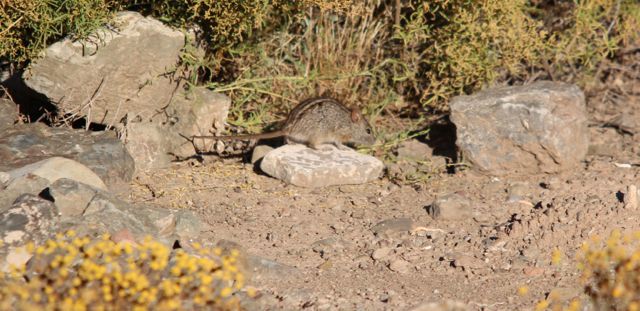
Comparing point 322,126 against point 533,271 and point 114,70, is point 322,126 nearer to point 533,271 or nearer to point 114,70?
point 114,70

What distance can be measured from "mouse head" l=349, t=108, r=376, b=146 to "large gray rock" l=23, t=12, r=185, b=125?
55.5 inches

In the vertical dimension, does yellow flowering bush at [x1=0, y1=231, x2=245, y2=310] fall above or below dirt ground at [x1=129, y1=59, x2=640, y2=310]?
above

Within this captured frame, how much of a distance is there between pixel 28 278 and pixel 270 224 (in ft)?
6.03

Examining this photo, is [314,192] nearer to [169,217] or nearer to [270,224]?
[270,224]

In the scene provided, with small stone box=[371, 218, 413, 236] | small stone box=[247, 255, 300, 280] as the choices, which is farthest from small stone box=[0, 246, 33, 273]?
small stone box=[371, 218, 413, 236]

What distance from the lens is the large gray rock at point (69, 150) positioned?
6.09 metres

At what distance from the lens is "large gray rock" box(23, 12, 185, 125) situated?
6.39 m

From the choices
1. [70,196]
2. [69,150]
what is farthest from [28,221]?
[69,150]

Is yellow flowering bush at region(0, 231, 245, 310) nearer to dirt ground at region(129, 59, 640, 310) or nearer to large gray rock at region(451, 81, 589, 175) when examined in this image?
dirt ground at region(129, 59, 640, 310)

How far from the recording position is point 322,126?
22.8 feet

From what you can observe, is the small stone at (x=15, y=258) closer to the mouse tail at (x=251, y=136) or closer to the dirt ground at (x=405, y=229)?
the dirt ground at (x=405, y=229)

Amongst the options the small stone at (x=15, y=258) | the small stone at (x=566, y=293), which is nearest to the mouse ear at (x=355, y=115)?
the small stone at (x=566, y=293)

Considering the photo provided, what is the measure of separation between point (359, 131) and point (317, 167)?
0.64 meters

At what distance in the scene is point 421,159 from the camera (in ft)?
23.7
